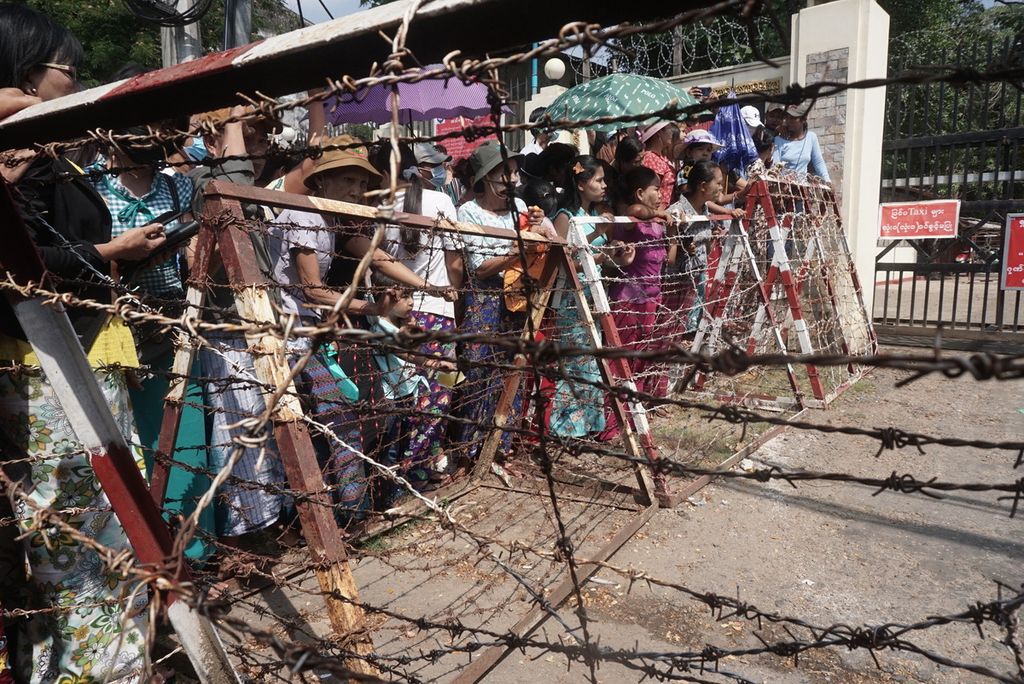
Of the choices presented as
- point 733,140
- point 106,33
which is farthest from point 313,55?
point 106,33

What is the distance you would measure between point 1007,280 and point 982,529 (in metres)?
4.61

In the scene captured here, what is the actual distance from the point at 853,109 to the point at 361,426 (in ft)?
20.8

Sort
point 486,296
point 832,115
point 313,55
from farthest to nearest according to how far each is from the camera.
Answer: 1. point 832,115
2. point 486,296
3. point 313,55

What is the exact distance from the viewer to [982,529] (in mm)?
3301

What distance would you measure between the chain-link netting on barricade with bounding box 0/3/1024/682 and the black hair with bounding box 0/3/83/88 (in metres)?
0.26

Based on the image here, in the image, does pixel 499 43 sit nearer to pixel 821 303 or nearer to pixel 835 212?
pixel 821 303

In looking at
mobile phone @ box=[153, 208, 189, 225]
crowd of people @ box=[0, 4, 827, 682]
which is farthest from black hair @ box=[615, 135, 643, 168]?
mobile phone @ box=[153, 208, 189, 225]

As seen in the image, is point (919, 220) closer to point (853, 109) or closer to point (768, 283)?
point (853, 109)

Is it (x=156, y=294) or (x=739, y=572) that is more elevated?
(x=156, y=294)

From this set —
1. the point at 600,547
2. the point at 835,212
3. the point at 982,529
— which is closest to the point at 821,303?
the point at 835,212

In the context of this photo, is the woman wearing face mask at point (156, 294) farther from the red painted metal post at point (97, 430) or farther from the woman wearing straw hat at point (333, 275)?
the red painted metal post at point (97, 430)

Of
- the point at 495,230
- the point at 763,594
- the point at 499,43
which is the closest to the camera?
the point at 499,43

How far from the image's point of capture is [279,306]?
8.71ft

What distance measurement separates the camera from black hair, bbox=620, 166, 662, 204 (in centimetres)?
444
